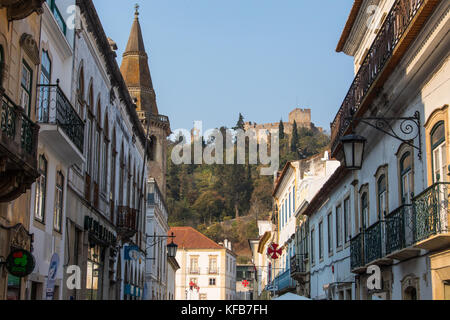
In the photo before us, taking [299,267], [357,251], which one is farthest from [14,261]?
[299,267]

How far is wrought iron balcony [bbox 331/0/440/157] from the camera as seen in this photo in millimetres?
11479

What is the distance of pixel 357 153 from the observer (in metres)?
13.1

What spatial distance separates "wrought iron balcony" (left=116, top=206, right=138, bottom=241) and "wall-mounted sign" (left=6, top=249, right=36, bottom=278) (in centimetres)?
1539

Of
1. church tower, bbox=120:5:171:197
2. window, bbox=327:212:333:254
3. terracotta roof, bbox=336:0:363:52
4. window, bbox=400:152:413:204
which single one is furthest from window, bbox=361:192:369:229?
church tower, bbox=120:5:171:197

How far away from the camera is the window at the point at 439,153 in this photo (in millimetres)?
11641

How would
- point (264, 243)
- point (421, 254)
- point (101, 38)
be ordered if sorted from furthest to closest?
point (264, 243) < point (101, 38) < point (421, 254)

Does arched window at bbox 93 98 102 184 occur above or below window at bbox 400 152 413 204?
above

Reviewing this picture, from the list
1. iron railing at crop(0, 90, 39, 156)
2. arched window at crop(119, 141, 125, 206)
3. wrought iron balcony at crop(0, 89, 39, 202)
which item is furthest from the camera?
arched window at crop(119, 141, 125, 206)

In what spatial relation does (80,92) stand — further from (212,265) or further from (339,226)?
(212,265)

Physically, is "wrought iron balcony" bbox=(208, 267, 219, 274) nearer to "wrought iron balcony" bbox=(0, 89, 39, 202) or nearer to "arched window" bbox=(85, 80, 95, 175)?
"arched window" bbox=(85, 80, 95, 175)
